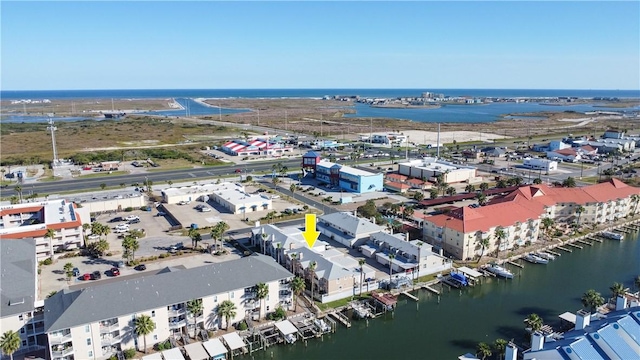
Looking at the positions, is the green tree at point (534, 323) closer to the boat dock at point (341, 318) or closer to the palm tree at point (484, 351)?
the palm tree at point (484, 351)

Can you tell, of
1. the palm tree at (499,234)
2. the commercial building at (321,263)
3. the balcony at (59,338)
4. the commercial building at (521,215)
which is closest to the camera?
the balcony at (59,338)

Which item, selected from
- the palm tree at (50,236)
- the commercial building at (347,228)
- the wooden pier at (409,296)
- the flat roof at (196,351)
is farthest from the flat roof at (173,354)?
the palm tree at (50,236)

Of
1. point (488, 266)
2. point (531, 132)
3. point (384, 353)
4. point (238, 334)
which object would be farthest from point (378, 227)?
point (531, 132)

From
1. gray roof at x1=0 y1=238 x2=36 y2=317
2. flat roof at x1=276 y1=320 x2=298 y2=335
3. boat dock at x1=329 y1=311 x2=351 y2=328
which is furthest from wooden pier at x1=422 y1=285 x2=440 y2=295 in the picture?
gray roof at x1=0 y1=238 x2=36 y2=317

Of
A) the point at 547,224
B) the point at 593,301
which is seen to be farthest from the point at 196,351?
the point at 547,224

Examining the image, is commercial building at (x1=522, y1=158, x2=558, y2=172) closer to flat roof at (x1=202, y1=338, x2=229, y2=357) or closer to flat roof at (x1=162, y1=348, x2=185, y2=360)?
flat roof at (x1=202, y1=338, x2=229, y2=357)

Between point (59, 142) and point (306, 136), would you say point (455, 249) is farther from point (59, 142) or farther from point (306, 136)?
point (59, 142)
